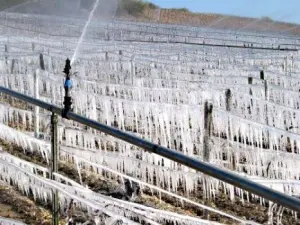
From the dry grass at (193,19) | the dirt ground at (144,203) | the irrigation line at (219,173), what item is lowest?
the dirt ground at (144,203)

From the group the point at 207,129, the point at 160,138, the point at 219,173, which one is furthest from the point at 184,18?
the point at 219,173

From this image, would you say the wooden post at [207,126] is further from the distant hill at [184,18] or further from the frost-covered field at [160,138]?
the distant hill at [184,18]

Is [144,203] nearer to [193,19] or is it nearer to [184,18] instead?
[193,19]

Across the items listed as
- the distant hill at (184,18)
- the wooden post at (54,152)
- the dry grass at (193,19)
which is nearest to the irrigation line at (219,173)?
the wooden post at (54,152)

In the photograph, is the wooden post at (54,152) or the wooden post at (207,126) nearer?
the wooden post at (54,152)

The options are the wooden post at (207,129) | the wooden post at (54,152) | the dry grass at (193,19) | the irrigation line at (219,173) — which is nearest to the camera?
the irrigation line at (219,173)

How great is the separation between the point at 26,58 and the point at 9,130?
19.5 feet

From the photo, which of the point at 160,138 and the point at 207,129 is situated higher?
the point at 207,129

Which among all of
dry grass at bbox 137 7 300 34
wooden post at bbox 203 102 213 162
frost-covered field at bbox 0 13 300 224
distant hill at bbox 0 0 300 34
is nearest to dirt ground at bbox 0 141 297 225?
frost-covered field at bbox 0 13 300 224

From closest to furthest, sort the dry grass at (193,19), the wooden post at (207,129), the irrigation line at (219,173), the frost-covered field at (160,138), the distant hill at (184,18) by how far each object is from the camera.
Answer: the irrigation line at (219,173)
the frost-covered field at (160,138)
the wooden post at (207,129)
the distant hill at (184,18)
the dry grass at (193,19)

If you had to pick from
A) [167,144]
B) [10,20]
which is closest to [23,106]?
[167,144]

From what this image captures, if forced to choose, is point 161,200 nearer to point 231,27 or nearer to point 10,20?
point 10,20

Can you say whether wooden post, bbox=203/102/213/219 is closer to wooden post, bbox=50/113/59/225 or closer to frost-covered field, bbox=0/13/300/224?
frost-covered field, bbox=0/13/300/224

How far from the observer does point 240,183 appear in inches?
83.9
